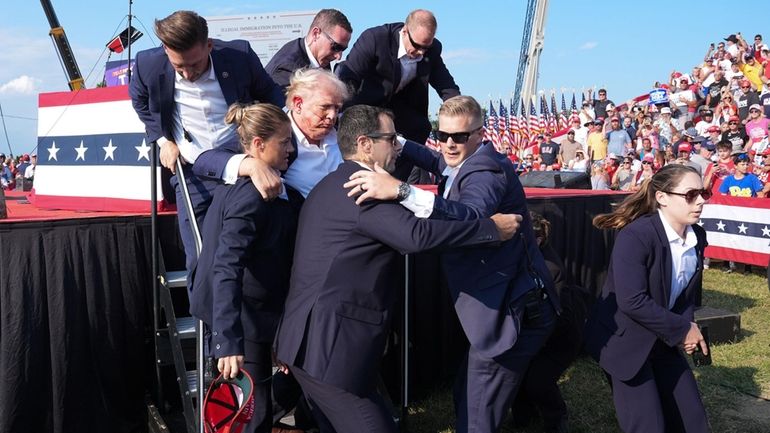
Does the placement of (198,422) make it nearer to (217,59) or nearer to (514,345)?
(514,345)

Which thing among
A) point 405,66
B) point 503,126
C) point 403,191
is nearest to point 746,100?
point 503,126

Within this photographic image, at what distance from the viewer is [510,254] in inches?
124

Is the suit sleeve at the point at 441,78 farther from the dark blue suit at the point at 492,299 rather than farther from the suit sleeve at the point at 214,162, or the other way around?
the suit sleeve at the point at 214,162

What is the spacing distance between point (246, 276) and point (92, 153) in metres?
2.50

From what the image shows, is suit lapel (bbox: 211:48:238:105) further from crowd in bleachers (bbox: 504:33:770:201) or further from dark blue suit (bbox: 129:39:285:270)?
crowd in bleachers (bbox: 504:33:770:201)

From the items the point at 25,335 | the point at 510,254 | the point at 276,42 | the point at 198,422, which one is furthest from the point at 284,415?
the point at 276,42

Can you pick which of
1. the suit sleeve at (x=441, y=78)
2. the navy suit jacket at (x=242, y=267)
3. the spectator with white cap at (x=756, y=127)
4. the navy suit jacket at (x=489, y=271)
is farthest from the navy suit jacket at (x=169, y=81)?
the spectator with white cap at (x=756, y=127)

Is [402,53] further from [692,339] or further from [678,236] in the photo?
[692,339]

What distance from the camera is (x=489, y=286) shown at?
10.1ft

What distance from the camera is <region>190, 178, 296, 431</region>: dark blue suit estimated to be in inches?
108

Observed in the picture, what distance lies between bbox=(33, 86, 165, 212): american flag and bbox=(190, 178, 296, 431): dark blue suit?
167cm

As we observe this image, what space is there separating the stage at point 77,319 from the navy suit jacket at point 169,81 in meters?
0.85

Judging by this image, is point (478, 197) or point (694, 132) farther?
point (694, 132)

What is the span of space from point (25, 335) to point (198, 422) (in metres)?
1.30
